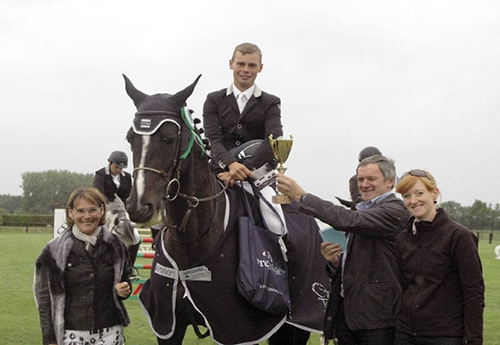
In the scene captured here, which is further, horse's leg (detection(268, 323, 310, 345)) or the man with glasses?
horse's leg (detection(268, 323, 310, 345))

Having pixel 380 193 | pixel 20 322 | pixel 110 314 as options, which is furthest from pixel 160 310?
pixel 20 322

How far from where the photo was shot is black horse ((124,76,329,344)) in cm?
382

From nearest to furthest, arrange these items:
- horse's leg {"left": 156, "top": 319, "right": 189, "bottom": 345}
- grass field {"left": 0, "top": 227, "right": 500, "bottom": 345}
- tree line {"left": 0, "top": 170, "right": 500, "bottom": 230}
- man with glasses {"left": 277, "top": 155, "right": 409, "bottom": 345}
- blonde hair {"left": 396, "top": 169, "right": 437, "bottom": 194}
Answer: blonde hair {"left": 396, "top": 169, "right": 437, "bottom": 194}, man with glasses {"left": 277, "top": 155, "right": 409, "bottom": 345}, horse's leg {"left": 156, "top": 319, "right": 189, "bottom": 345}, grass field {"left": 0, "top": 227, "right": 500, "bottom": 345}, tree line {"left": 0, "top": 170, "right": 500, "bottom": 230}

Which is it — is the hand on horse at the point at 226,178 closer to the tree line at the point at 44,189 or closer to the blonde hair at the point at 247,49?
the blonde hair at the point at 247,49

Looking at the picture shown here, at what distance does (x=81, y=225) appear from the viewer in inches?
157

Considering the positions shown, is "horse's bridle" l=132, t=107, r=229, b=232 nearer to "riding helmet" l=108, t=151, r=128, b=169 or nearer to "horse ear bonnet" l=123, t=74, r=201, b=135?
"horse ear bonnet" l=123, t=74, r=201, b=135

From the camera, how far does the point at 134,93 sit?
4164 millimetres

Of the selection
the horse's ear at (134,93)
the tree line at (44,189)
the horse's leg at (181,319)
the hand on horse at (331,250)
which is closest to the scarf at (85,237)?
the horse's leg at (181,319)

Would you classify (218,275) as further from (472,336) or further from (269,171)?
(472,336)

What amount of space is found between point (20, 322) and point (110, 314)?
198 inches

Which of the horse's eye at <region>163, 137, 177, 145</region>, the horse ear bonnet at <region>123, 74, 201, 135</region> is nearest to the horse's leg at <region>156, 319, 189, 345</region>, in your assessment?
the horse's eye at <region>163, 137, 177, 145</region>

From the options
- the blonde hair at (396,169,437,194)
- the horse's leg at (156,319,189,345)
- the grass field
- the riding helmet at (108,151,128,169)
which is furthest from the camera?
the riding helmet at (108,151,128,169)

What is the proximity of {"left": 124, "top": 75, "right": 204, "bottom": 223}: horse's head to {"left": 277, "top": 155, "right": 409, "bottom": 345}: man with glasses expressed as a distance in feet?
2.35

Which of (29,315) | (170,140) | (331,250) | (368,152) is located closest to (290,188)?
(331,250)
